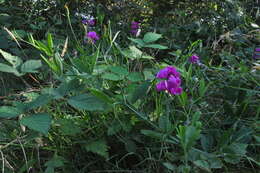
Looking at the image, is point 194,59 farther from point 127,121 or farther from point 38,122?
point 38,122

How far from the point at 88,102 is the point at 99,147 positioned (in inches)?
6.5

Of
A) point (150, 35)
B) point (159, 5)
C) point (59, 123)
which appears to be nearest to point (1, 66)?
point (59, 123)

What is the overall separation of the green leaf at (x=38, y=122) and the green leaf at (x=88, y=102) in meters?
0.08

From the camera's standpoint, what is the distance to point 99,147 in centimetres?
110

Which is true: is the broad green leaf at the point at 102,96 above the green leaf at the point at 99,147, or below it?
above

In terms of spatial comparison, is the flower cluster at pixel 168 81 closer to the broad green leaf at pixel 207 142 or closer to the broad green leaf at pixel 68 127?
the broad green leaf at pixel 207 142

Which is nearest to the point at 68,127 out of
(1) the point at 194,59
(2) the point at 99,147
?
(2) the point at 99,147

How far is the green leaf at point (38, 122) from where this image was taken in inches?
35.8

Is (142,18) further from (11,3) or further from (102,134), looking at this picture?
(102,134)

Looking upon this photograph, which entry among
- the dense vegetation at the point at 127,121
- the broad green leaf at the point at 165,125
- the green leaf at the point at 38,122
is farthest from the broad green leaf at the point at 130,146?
the green leaf at the point at 38,122

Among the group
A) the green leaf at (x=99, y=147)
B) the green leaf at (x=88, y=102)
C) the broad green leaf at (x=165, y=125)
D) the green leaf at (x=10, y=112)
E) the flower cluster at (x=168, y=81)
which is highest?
the flower cluster at (x=168, y=81)

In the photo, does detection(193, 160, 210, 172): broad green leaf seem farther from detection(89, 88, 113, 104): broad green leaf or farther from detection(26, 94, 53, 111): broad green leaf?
detection(26, 94, 53, 111): broad green leaf

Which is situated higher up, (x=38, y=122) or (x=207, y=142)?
(x=38, y=122)

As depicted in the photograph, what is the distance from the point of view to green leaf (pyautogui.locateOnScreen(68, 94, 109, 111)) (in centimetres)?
99
